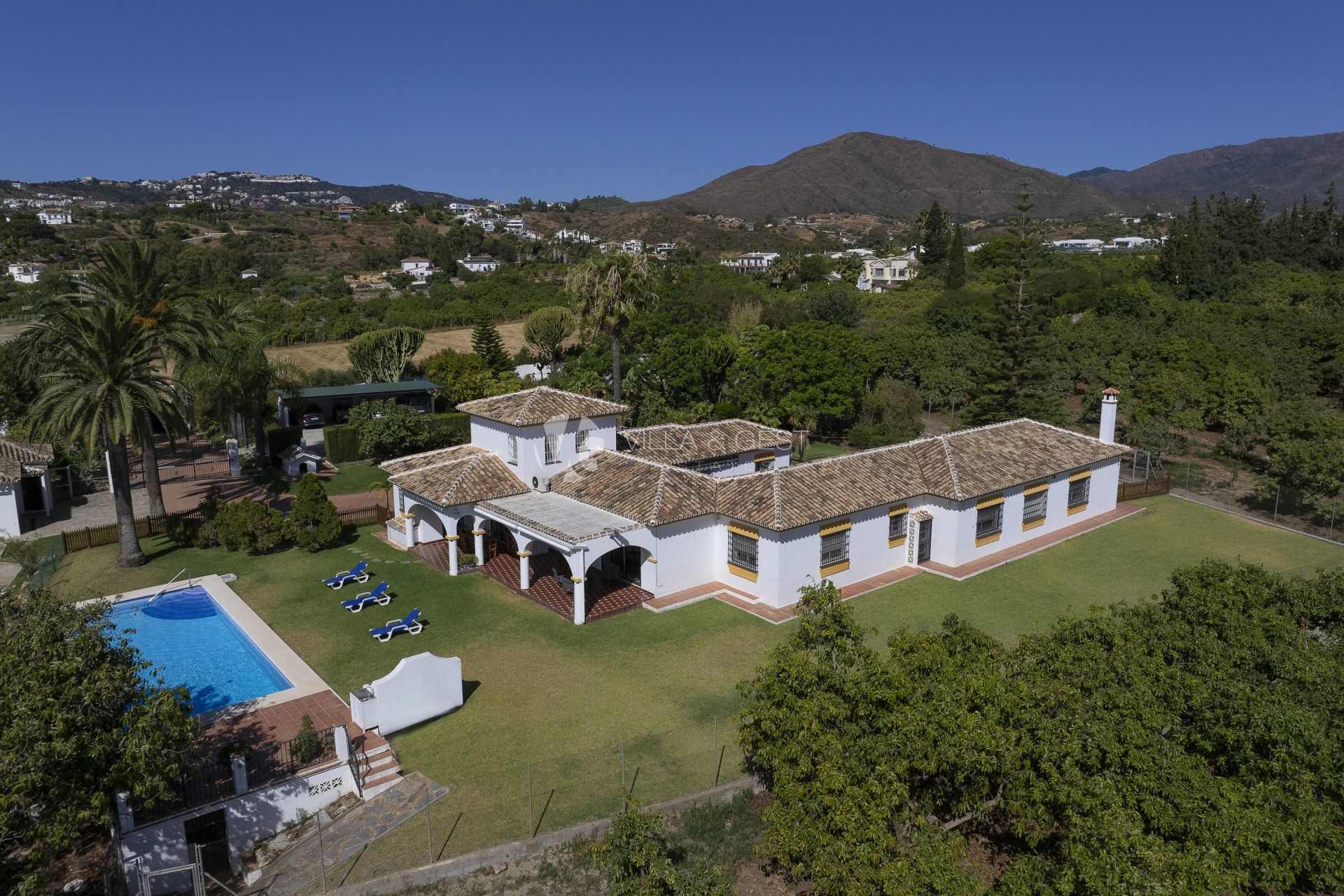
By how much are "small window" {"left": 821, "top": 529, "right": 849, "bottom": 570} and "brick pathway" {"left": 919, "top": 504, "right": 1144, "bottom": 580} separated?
3.28m

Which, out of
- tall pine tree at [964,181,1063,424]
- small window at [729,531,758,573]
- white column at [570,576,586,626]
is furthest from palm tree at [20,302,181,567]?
tall pine tree at [964,181,1063,424]

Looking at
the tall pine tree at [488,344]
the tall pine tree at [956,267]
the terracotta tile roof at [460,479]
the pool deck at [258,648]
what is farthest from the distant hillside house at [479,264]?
the pool deck at [258,648]

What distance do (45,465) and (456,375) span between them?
2069 centimetres

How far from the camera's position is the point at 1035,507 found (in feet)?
92.2

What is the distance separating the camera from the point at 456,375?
47219 millimetres

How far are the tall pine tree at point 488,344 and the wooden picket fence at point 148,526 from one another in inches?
929

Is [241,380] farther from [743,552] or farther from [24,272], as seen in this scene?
[24,272]

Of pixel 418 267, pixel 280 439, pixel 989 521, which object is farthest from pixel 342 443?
pixel 418 267

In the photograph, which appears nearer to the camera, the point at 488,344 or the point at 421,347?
the point at 488,344

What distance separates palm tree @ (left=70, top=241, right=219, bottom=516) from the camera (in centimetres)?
2600

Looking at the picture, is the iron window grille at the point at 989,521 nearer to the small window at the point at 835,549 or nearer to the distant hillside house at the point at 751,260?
the small window at the point at 835,549

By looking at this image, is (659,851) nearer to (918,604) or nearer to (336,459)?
(918,604)

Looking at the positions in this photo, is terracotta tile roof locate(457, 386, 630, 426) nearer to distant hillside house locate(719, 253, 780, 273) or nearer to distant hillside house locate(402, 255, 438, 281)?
distant hillside house locate(402, 255, 438, 281)

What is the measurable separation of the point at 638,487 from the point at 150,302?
16.8m
